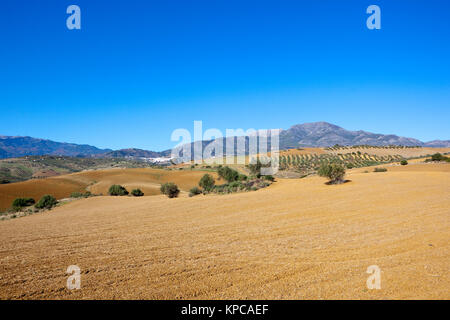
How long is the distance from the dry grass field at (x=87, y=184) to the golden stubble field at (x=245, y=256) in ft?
116

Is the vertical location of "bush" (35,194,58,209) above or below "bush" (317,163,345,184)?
below

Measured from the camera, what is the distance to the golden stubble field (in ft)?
20.8

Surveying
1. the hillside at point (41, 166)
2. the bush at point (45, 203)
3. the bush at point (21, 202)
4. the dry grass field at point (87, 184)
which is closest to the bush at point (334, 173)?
the dry grass field at point (87, 184)

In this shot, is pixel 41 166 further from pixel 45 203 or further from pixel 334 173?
pixel 334 173

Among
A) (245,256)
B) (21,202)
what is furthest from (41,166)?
(245,256)

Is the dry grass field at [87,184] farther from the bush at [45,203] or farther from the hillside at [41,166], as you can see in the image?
the hillside at [41,166]

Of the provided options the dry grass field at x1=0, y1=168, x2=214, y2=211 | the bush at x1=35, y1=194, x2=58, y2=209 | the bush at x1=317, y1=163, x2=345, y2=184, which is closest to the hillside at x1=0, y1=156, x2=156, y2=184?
the dry grass field at x1=0, y1=168, x2=214, y2=211

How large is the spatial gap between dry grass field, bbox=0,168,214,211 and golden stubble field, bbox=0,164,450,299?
35.3m

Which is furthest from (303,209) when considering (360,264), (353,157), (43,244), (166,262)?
(353,157)

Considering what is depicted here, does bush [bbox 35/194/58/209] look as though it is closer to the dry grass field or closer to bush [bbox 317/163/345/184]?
the dry grass field

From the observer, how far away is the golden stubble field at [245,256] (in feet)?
20.8

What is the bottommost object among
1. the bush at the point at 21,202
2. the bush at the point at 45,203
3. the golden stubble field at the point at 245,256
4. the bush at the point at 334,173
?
the bush at the point at 21,202

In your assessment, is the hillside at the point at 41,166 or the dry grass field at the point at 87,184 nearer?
the dry grass field at the point at 87,184

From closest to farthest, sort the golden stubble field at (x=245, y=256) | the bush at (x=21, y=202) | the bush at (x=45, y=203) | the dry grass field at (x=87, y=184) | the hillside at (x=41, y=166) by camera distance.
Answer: the golden stubble field at (x=245, y=256)
the bush at (x=45, y=203)
the bush at (x=21, y=202)
the dry grass field at (x=87, y=184)
the hillside at (x=41, y=166)
